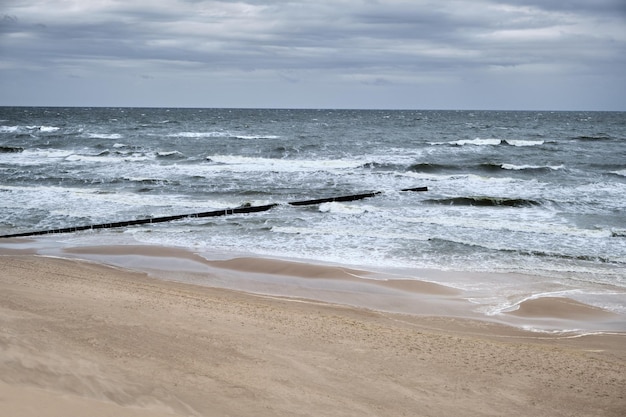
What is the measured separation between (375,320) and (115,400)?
210 inches

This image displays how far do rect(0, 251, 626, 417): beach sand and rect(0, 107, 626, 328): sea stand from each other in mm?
2892

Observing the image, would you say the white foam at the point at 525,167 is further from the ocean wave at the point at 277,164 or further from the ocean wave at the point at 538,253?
the ocean wave at the point at 538,253

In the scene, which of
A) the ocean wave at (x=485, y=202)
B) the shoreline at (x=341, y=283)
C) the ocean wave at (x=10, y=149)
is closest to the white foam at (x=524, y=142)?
the ocean wave at (x=485, y=202)

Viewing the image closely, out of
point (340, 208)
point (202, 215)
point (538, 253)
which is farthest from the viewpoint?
point (340, 208)

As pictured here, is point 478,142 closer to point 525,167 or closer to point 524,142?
point 524,142

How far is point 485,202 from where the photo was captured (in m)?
23.6

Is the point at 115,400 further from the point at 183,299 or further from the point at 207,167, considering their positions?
the point at 207,167

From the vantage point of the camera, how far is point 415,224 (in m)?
19.3

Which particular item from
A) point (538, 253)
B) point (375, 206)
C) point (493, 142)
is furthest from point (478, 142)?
point (538, 253)

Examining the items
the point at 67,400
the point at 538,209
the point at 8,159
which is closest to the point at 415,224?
the point at 538,209

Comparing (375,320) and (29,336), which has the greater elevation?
(29,336)

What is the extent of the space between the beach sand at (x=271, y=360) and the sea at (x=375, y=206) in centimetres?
289

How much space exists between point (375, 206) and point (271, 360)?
49.3ft

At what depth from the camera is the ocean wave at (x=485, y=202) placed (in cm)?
2330
